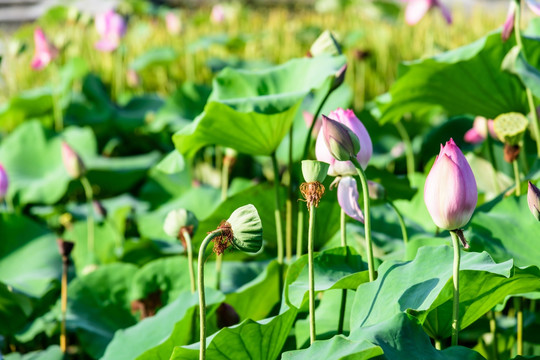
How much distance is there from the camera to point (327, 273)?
933 millimetres

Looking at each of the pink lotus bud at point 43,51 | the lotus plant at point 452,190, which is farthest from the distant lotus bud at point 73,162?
the lotus plant at point 452,190

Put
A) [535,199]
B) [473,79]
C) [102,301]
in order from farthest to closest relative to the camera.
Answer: [473,79]
[102,301]
[535,199]

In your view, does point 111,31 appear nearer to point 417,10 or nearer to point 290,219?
point 417,10

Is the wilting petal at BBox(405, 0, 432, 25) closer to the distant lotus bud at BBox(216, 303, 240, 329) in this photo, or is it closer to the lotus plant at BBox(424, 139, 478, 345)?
the distant lotus bud at BBox(216, 303, 240, 329)

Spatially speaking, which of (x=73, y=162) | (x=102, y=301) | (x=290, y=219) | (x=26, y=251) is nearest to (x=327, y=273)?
(x=290, y=219)

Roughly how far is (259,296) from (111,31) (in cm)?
193

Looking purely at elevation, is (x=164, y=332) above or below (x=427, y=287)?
below

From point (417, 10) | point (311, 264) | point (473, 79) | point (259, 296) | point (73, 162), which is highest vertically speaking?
point (417, 10)

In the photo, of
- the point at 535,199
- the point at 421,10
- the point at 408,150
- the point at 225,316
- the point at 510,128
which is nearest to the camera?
the point at 535,199

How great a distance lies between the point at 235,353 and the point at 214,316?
240 millimetres

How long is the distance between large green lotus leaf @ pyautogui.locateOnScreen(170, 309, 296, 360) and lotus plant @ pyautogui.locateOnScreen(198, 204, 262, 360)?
5 centimetres

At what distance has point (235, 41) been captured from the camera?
359cm

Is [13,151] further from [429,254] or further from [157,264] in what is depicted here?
[429,254]

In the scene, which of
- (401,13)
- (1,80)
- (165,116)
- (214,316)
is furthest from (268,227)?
(401,13)
